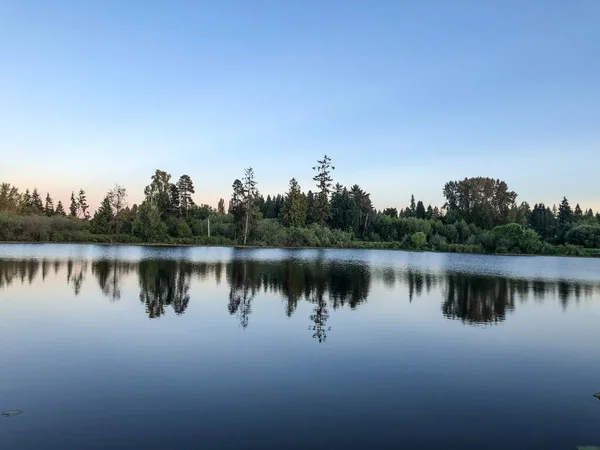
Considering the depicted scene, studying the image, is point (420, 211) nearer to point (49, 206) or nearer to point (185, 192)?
point (185, 192)

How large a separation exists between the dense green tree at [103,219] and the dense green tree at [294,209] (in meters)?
35.0

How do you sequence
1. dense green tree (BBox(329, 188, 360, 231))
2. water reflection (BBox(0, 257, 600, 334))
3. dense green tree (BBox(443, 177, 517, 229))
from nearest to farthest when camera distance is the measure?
water reflection (BBox(0, 257, 600, 334))
dense green tree (BBox(329, 188, 360, 231))
dense green tree (BBox(443, 177, 517, 229))

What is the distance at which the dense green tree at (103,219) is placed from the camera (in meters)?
86.9

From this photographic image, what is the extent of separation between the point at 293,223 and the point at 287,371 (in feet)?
270

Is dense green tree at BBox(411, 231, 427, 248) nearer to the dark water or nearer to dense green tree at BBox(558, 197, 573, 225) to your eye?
dense green tree at BBox(558, 197, 573, 225)

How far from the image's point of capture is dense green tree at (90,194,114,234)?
8691 cm

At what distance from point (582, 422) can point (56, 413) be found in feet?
34.9

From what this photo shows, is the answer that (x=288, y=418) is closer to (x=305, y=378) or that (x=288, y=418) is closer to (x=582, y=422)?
(x=305, y=378)

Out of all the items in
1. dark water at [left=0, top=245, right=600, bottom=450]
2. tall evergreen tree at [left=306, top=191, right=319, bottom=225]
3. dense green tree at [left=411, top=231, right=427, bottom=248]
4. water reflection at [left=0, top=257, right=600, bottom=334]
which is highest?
tall evergreen tree at [left=306, top=191, right=319, bottom=225]

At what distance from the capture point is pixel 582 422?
927 cm

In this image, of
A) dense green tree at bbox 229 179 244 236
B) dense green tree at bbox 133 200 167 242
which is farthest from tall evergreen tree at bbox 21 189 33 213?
dense green tree at bbox 229 179 244 236

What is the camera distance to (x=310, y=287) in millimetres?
29266

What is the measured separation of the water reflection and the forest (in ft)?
153

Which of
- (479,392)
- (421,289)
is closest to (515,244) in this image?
(421,289)
